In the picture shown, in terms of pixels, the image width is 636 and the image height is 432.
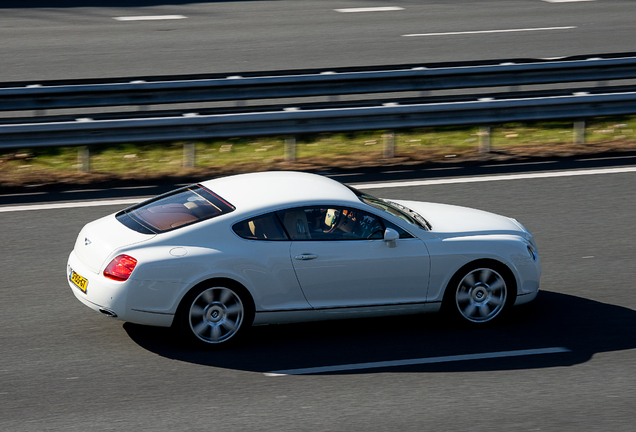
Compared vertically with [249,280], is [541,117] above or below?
above

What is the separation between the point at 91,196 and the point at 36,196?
668 millimetres

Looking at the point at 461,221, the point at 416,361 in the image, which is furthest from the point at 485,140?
the point at 416,361

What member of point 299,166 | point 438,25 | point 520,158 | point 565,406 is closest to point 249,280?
point 565,406

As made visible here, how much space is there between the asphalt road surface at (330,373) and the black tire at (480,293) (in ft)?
0.44

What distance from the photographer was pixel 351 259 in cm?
692

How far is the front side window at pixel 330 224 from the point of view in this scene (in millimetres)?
6926

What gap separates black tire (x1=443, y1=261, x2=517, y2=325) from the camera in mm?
7203

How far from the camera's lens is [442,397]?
6.03 meters

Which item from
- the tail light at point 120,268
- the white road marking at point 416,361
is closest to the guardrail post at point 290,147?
the tail light at point 120,268

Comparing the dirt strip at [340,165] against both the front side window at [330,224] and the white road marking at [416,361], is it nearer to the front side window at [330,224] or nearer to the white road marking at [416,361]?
the front side window at [330,224]

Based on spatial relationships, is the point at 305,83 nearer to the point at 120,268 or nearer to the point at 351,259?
the point at 351,259

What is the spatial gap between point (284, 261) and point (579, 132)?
773cm

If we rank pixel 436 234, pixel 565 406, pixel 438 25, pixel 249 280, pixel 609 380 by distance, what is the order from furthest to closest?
1. pixel 438 25
2. pixel 436 234
3. pixel 249 280
4. pixel 609 380
5. pixel 565 406

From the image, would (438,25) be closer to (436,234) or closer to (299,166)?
(299,166)
